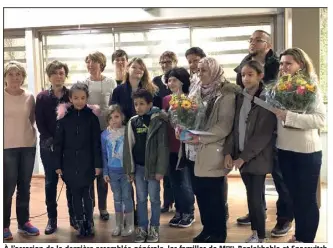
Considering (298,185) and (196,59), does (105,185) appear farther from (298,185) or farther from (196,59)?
(298,185)

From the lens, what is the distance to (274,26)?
4160 millimetres

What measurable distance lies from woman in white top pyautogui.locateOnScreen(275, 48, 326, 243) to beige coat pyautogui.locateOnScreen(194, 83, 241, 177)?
28cm

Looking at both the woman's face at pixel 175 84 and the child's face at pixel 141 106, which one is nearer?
the child's face at pixel 141 106

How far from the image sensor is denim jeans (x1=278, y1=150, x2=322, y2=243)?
84.9 inches

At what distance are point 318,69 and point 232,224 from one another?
52.6 inches

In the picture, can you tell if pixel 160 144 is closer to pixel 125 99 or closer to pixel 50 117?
pixel 125 99

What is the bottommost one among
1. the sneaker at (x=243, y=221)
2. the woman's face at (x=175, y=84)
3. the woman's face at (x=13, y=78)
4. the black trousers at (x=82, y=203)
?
the sneaker at (x=243, y=221)

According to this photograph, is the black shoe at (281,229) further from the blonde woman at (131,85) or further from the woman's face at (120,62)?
the woman's face at (120,62)

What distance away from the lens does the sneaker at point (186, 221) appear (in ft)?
9.52

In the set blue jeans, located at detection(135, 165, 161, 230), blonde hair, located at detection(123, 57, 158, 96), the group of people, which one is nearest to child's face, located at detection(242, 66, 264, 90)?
the group of people

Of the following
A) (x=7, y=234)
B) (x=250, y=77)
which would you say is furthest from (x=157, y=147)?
(x=7, y=234)

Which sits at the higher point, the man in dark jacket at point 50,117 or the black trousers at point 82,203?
the man in dark jacket at point 50,117

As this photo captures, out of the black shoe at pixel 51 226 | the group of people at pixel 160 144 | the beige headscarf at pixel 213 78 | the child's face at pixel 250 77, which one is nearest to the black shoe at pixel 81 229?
the group of people at pixel 160 144

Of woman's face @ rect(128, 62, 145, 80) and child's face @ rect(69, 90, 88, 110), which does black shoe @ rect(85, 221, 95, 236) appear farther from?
woman's face @ rect(128, 62, 145, 80)
